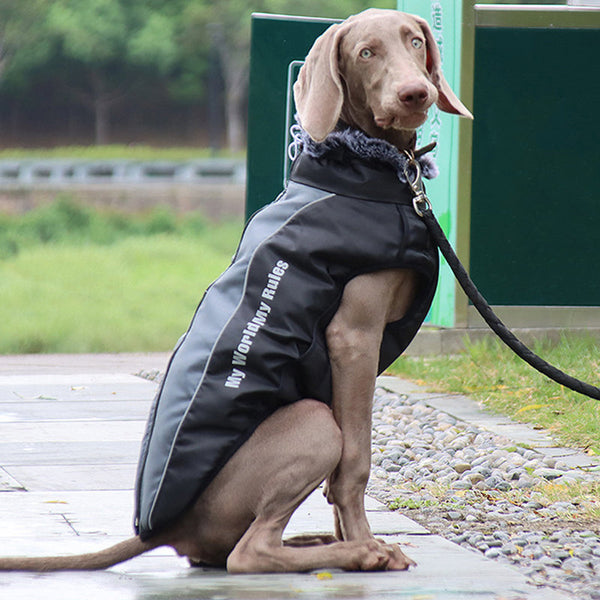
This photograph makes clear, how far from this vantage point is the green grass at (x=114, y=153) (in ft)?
137

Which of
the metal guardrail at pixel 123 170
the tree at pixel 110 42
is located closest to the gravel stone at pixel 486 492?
the metal guardrail at pixel 123 170

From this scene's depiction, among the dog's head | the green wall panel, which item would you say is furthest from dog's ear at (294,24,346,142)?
the green wall panel

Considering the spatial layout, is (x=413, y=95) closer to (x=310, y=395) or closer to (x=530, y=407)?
(x=310, y=395)

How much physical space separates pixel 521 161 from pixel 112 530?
→ 5.17 metres

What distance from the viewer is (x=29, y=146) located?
43.1 meters

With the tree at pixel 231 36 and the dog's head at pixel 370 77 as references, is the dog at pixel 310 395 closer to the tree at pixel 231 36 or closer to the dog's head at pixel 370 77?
the dog's head at pixel 370 77

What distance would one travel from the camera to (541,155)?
323 inches

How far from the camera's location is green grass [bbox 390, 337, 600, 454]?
565 cm

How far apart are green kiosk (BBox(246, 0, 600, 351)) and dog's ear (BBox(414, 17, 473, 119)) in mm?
4563

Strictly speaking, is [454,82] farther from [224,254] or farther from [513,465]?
[224,254]

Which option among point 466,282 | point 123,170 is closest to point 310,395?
point 466,282

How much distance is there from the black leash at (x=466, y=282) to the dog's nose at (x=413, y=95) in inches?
9.7

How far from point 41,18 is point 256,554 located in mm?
41037

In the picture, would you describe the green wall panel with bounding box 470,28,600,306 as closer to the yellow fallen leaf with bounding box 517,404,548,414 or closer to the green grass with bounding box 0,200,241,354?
the yellow fallen leaf with bounding box 517,404,548,414
